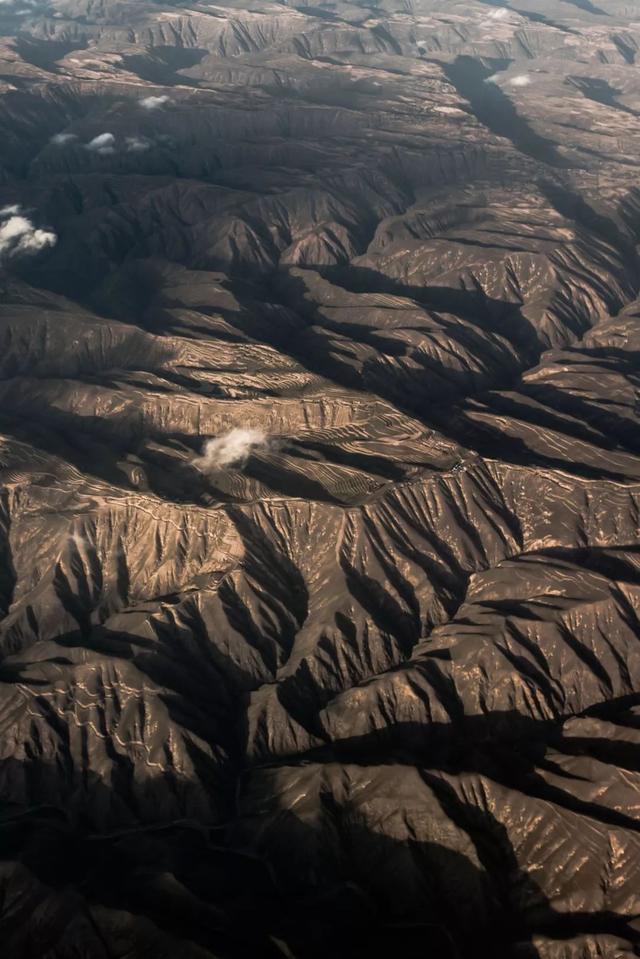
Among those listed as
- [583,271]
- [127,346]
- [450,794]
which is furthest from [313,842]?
[583,271]

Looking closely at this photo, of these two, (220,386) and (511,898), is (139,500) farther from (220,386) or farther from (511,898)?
(511,898)

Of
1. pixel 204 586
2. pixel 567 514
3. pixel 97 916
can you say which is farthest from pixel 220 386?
pixel 97 916

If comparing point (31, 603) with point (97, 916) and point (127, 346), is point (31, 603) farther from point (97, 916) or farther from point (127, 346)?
point (127, 346)

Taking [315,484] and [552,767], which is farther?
[315,484]

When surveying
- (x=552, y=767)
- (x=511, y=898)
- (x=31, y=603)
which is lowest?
(x=31, y=603)

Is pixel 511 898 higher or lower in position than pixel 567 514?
lower

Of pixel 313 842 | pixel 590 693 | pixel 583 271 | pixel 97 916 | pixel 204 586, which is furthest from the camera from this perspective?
pixel 583 271

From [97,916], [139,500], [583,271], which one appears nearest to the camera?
[97,916]

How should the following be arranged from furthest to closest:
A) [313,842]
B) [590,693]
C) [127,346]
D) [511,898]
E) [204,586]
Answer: [127,346] < [204,586] < [590,693] < [313,842] < [511,898]

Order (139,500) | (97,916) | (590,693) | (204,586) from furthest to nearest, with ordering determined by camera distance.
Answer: (139,500) → (204,586) → (590,693) → (97,916)
